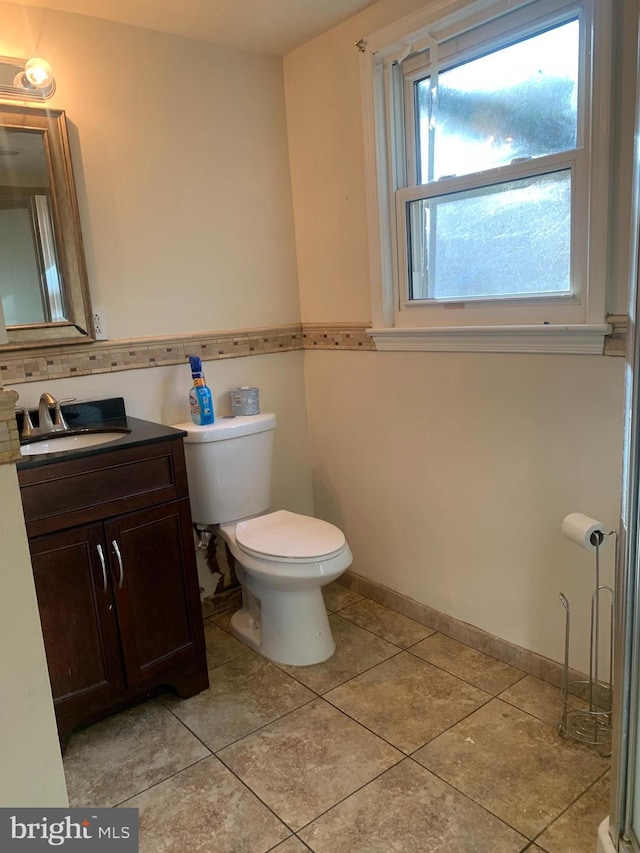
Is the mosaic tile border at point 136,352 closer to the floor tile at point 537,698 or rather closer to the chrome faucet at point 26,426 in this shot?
the chrome faucet at point 26,426

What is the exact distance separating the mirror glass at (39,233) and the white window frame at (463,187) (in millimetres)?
1024

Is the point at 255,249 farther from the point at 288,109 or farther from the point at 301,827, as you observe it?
the point at 301,827

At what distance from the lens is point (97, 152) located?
2146 millimetres

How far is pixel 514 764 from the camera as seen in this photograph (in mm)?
1686

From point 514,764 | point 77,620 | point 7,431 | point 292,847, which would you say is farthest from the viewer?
point 77,620

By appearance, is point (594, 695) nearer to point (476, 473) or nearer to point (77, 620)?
point (476, 473)

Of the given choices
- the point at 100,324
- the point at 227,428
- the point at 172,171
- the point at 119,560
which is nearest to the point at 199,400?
the point at 227,428

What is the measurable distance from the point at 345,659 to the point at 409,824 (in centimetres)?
72

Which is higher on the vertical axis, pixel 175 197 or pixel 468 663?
pixel 175 197

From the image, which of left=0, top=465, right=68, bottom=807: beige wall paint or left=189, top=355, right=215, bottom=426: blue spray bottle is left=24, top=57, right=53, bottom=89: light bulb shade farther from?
left=0, top=465, right=68, bottom=807: beige wall paint

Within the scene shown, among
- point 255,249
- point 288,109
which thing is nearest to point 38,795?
point 255,249

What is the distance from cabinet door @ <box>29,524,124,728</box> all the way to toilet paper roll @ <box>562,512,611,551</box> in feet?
4.21

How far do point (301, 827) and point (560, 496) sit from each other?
1125mm

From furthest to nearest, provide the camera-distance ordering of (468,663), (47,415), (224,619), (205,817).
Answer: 1. (224,619)
2. (468,663)
3. (47,415)
4. (205,817)
